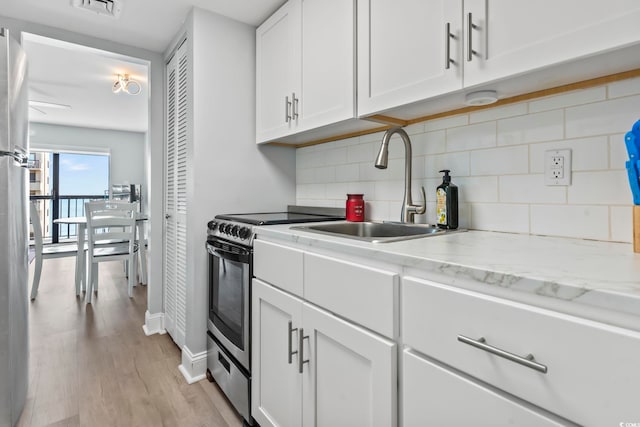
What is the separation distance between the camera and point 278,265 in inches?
53.1

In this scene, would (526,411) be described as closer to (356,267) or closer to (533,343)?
(533,343)

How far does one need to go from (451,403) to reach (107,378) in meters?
2.08

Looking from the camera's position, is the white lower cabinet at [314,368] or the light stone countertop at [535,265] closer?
the light stone countertop at [535,265]

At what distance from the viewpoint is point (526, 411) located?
0.62m

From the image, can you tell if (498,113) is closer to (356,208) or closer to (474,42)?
(474,42)

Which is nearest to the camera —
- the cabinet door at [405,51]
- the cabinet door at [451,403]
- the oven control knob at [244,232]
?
the cabinet door at [451,403]

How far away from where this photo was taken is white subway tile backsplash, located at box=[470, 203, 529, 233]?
1.23m

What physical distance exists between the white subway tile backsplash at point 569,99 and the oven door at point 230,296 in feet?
4.33

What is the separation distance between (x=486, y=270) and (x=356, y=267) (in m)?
0.39

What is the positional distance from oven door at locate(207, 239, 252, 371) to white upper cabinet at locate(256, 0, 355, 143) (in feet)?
2.48

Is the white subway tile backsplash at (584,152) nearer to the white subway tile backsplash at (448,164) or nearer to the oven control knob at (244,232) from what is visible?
the white subway tile backsplash at (448,164)

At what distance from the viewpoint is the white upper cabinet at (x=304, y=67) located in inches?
58.7

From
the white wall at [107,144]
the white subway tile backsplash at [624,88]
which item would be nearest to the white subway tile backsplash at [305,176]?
the white subway tile backsplash at [624,88]

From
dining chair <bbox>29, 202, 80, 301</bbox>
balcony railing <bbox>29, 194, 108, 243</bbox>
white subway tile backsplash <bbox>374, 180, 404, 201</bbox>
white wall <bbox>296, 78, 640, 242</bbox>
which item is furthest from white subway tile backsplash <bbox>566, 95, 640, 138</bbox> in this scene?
balcony railing <bbox>29, 194, 108, 243</bbox>
